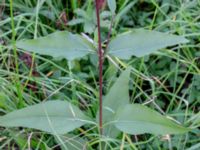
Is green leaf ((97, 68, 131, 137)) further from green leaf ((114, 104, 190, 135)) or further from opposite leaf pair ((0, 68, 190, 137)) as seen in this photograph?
green leaf ((114, 104, 190, 135))

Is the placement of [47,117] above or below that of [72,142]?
above

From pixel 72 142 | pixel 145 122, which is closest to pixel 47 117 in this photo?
pixel 72 142

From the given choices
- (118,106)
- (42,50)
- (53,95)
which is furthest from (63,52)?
(53,95)

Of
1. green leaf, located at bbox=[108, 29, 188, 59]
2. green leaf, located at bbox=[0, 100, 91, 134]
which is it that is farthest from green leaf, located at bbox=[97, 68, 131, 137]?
green leaf, located at bbox=[108, 29, 188, 59]

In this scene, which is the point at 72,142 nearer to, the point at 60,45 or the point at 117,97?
the point at 117,97

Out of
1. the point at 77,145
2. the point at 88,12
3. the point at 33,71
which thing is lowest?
the point at 77,145

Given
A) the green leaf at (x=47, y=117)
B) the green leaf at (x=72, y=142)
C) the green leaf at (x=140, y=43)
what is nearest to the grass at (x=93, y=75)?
the green leaf at (x=72, y=142)

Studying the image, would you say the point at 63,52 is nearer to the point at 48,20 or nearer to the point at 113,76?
the point at 113,76
